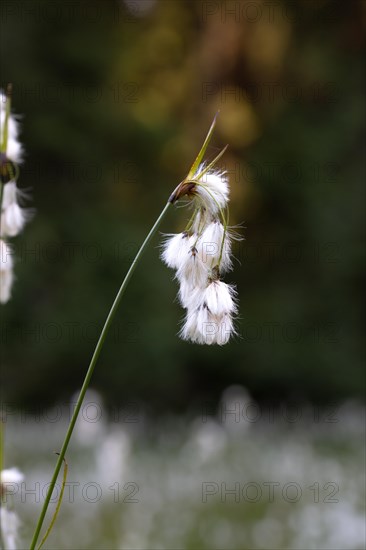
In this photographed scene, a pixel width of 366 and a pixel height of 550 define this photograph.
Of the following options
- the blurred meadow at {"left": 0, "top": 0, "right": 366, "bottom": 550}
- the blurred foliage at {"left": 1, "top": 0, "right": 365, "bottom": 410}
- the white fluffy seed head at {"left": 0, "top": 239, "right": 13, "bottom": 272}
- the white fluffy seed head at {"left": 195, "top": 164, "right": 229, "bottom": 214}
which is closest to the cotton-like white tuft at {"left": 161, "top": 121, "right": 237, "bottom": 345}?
the white fluffy seed head at {"left": 195, "top": 164, "right": 229, "bottom": 214}

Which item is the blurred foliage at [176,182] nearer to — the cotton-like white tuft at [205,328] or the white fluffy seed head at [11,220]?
the white fluffy seed head at [11,220]

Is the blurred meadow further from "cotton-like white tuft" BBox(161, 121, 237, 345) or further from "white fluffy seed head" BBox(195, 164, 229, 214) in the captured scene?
"white fluffy seed head" BBox(195, 164, 229, 214)

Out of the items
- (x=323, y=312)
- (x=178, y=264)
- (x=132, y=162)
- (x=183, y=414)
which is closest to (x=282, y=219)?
(x=323, y=312)

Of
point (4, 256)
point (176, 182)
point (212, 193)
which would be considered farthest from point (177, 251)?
point (176, 182)

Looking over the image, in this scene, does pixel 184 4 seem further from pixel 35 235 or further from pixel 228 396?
pixel 228 396

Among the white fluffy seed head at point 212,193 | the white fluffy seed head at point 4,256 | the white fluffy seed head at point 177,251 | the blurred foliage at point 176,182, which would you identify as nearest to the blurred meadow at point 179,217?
the blurred foliage at point 176,182
